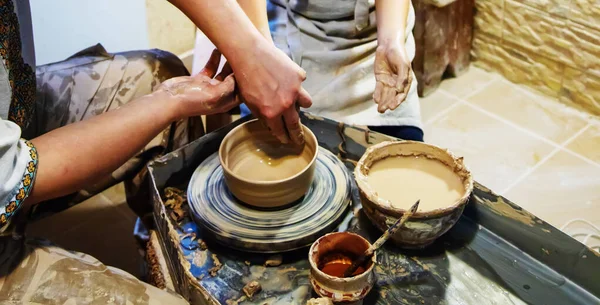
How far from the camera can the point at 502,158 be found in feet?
7.32

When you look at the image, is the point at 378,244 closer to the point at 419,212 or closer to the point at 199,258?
the point at 419,212

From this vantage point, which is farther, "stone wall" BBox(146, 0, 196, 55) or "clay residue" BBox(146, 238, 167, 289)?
"stone wall" BBox(146, 0, 196, 55)

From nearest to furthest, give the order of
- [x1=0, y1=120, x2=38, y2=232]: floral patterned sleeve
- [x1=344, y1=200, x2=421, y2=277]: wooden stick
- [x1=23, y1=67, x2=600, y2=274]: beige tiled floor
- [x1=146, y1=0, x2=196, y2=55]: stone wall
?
[x1=0, y1=120, x2=38, y2=232]: floral patterned sleeve → [x1=344, y1=200, x2=421, y2=277]: wooden stick → [x1=23, y1=67, x2=600, y2=274]: beige tiled floor → [x1=146, y1=0, x2=196, y2=55]: stone wall

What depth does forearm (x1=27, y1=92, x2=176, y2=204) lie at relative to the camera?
3.65 ft

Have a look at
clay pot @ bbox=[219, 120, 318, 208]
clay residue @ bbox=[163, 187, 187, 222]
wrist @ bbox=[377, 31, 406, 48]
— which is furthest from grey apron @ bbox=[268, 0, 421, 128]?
clay residue @ bbox=[163, 187, 187, 222]

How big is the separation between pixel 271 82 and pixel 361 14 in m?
0.49

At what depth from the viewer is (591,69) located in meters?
2.31

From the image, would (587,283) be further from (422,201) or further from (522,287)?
(422,201)

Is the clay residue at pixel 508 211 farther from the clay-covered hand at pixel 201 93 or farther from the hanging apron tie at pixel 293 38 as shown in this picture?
the hanging apron tie at pixel 293 38

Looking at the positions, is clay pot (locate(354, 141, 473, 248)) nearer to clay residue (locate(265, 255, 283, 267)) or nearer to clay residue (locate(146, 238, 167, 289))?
clay residue (locate(265, 255, 283, 267))

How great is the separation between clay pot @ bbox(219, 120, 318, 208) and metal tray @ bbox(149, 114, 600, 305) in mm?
122

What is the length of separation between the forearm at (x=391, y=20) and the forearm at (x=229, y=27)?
0.37 metres

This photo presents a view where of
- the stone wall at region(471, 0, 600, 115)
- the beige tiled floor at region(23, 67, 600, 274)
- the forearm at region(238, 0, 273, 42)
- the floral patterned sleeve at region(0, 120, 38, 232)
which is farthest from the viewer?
the stone wall at region(471, 0, 600, 115)

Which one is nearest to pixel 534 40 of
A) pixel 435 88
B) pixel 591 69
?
pixel 591 69
